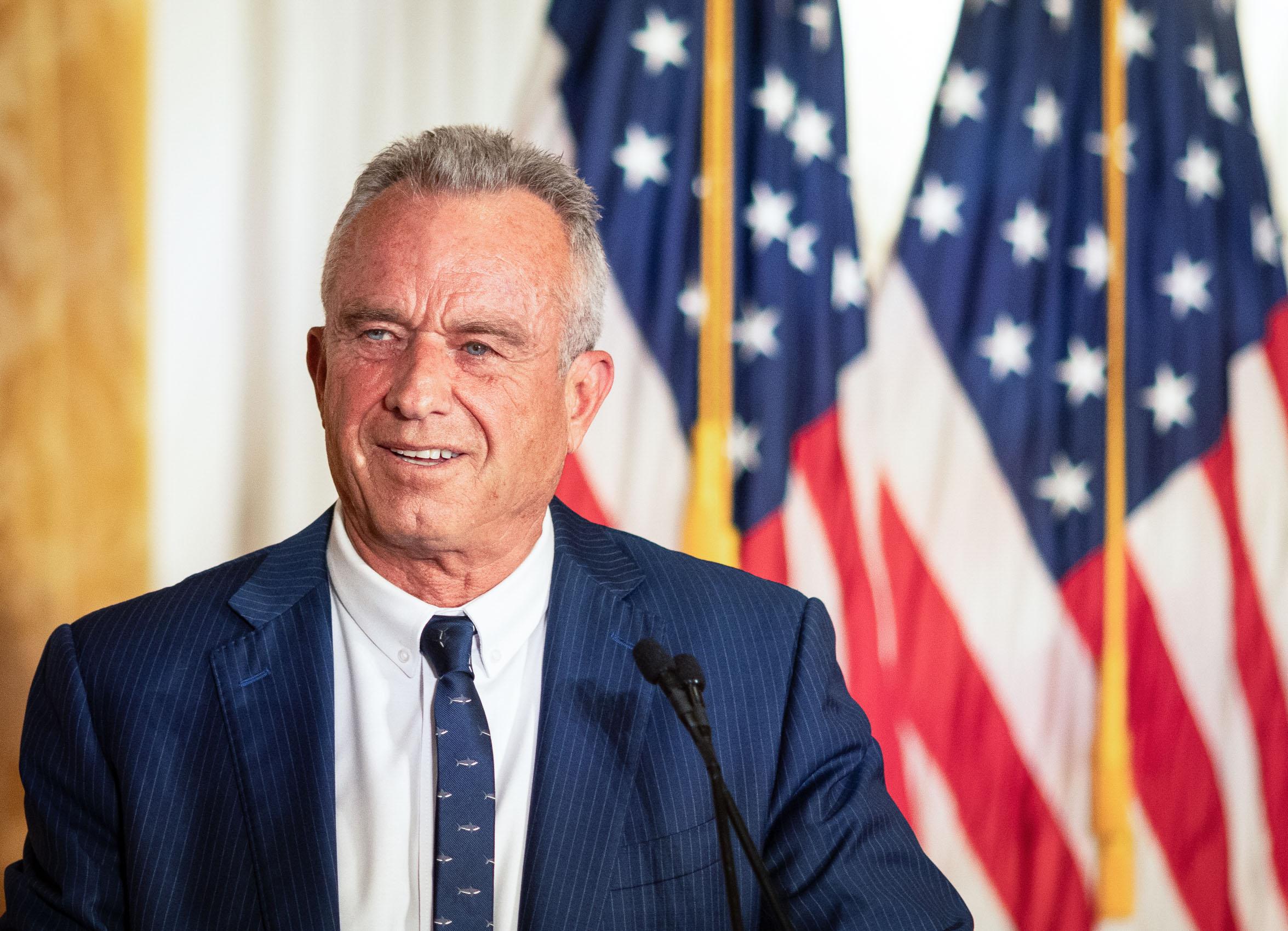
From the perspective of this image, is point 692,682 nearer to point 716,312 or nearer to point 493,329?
point 493,329

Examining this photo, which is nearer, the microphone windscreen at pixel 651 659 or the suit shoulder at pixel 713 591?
the microphone windscreen at pixel 651 659

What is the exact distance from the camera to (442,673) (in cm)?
146

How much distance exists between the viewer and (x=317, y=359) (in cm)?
162

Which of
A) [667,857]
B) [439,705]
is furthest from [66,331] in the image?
[667,857]

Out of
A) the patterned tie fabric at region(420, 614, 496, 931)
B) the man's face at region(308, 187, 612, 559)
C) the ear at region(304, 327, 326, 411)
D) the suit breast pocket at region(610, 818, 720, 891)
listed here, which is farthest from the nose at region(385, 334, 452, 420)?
the suit breast pocket at region(610, 818, 720, 891)

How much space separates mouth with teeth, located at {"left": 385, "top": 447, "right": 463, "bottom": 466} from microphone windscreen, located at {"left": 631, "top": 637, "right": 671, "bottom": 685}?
40 cm

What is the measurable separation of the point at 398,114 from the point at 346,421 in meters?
1.33

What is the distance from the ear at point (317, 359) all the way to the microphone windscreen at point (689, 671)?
678mm

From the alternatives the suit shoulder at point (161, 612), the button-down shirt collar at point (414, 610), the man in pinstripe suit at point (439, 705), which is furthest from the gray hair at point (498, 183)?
the suit shoulder at point (161, 612)

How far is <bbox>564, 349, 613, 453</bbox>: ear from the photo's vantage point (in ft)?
5.39

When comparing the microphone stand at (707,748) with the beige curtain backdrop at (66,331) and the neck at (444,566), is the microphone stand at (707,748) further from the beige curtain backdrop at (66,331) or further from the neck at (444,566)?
the beige curtain backdrop at (66,331)

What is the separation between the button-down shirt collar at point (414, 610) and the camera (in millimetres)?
1493

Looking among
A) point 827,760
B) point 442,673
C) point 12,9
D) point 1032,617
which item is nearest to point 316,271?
point 12,9

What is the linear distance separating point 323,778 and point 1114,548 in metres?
2.02
